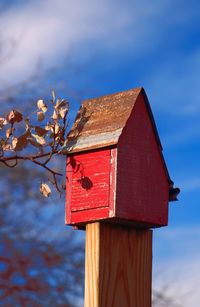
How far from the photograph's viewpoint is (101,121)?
2.87 metres

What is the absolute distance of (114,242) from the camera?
273 cm

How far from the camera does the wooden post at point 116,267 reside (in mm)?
2670

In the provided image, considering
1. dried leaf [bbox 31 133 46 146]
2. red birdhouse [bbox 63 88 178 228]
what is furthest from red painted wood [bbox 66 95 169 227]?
dried leaf [bbox 31 133 46 146]

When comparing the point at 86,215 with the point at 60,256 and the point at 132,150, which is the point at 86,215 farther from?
the point at 60,256

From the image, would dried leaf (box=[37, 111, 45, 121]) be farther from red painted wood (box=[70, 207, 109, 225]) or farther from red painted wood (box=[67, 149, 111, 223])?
red painted wood (box=[70, 207, 109, 225])

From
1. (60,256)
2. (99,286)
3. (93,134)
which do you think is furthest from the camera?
(60,256)

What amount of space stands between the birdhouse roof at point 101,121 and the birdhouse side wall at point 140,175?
23 millimetres

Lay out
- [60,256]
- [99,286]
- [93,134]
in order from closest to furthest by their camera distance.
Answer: [99,286] → [93,134] → [60,256]

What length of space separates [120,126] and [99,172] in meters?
0.18

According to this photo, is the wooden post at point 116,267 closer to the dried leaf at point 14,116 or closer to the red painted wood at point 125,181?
the red painted wood at point 125,181

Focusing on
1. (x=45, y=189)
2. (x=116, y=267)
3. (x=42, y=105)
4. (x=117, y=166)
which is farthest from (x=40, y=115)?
(x=116, y=267)

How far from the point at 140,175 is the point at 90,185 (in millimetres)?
186

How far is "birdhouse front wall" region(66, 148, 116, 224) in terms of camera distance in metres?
2.71

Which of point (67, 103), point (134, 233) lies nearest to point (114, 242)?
point (134, 233)
